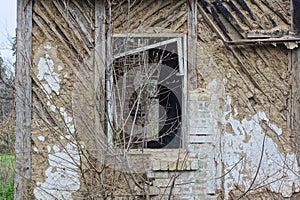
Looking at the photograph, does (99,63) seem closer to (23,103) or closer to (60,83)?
(60,83)

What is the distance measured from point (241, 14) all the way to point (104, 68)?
6.52 feet

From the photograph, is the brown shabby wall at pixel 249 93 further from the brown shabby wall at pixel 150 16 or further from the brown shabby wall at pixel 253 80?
the brown shabby wall at pixel 150 16

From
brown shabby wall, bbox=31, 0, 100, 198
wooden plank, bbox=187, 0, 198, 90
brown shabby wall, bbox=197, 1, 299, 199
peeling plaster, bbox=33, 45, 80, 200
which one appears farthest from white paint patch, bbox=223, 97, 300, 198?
peeling plaster, bbox=33, 45, 80, 200

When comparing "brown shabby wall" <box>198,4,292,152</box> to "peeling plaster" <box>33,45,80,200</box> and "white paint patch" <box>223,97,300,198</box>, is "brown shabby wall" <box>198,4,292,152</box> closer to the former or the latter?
"white paint patch" <box>223,97,300,198</box>

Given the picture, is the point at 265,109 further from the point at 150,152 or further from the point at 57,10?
the point at 57,10

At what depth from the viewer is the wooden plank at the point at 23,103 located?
5.67m

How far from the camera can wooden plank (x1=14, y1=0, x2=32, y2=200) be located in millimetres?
5672

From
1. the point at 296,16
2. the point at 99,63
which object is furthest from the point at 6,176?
the point at 296,16

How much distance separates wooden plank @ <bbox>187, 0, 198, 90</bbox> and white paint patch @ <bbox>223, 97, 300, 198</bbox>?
1.77ft

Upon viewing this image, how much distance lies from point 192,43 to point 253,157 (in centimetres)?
170

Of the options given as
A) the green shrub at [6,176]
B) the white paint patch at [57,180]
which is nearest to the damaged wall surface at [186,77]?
the white paint patch at [57,180]

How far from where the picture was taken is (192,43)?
5934mm

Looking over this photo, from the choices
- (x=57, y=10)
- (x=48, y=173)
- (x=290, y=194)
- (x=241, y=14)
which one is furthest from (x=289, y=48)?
(x=48, y=173)

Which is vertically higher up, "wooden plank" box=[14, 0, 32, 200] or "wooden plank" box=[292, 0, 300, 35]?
"wooden plank" box=[292, 0, 300, 35]
